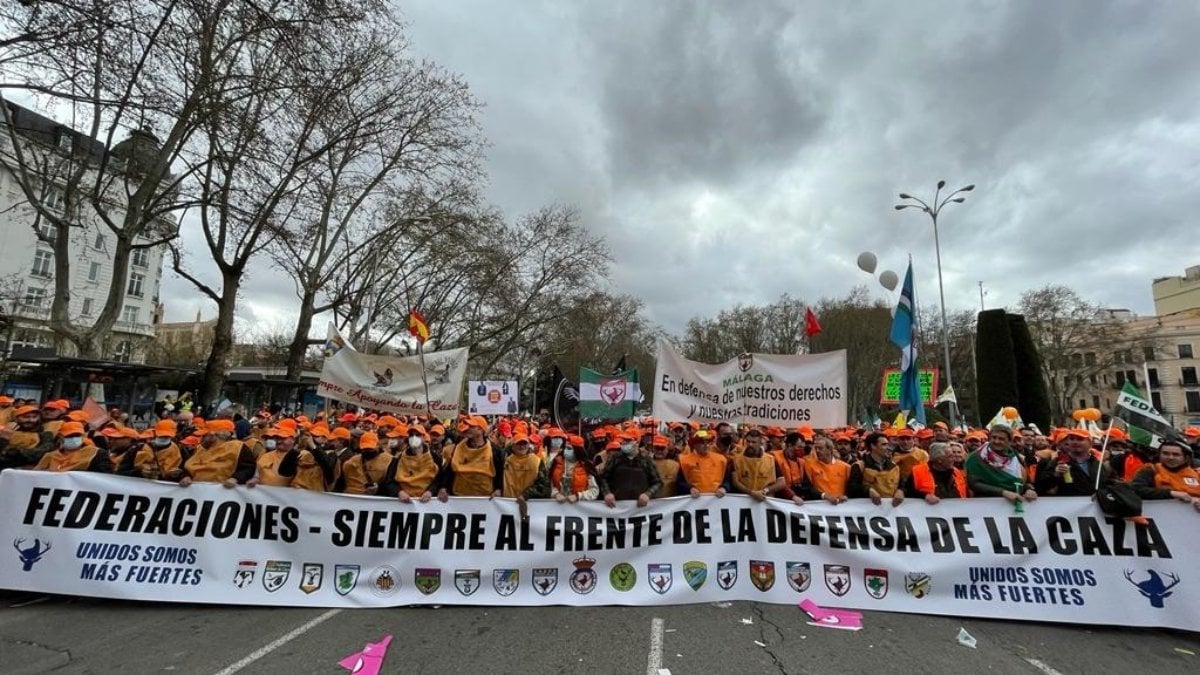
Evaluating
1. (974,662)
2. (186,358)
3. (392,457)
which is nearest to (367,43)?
(392,457)

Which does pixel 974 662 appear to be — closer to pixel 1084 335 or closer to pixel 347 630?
pixel 347 630

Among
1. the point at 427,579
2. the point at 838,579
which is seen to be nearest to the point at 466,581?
the point at 427,579

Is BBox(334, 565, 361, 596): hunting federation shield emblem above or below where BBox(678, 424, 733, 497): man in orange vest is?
below

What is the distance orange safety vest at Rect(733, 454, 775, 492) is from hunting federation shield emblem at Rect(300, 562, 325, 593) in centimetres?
411

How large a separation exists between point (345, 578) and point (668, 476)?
3365mm

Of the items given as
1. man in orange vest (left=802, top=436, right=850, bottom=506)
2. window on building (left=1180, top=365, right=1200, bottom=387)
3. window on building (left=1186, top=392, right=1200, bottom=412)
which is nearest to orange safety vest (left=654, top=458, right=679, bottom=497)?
man in orange vest (left=802, top=436, right=850, bottom=506)

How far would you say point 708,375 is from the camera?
717 cm

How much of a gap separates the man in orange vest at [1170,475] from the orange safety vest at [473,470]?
580 cm

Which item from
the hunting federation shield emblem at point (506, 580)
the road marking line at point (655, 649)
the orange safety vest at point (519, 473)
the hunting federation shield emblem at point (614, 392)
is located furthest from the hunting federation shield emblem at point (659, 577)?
the hunting federation shield emblem at point (614, 392)

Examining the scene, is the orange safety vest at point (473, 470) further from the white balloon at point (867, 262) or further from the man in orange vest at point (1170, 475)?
the white balloon at point (867, 262)

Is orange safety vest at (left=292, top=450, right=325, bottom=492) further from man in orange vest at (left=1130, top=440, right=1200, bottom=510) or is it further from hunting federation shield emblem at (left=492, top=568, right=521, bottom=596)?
man in orange vest at (left=1130, top=440, right=1200, bottom=510)

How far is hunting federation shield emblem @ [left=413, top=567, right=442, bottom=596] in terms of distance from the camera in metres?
5.00

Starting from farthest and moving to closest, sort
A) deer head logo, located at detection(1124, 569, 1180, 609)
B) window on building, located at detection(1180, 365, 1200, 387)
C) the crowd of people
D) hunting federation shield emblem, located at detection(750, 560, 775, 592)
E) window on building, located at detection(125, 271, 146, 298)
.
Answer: window on building, located at detection(1180, 365, 1200, 387)
window on building, located at detection(125, 271, 146, 298)
the crowd of people
hunting federation shield emblem, located at detection(750, 560, 775, 592)
deer head logo, located at detection(1124, 569, 1180, 609)

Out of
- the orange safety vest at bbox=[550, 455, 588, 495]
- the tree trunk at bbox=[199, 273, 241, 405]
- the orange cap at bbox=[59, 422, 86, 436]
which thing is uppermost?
the tree trunk at bbox=[199, 273, 241, 405]
